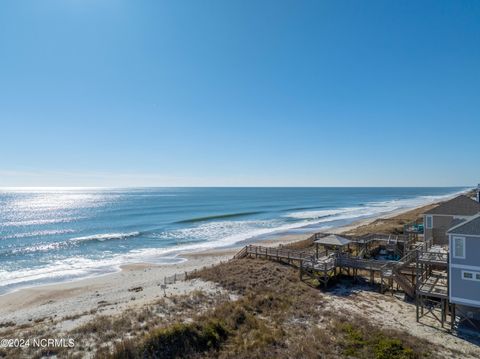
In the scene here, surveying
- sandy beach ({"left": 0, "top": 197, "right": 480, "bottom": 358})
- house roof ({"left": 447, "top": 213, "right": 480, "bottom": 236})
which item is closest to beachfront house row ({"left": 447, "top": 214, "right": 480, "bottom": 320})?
house roof ({"left": 447, "top": 213, "right": 480, "bottom": 236})

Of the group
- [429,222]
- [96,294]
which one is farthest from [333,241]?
[96,294]

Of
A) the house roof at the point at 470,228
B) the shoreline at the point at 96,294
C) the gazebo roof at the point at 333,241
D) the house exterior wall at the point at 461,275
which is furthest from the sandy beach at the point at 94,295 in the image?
the house roof at the point at 470,228

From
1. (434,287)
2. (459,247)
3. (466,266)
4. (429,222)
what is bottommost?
(434,287)

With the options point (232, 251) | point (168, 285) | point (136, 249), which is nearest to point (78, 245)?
point (136, 249)

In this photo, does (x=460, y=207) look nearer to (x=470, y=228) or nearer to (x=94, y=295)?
(x=470, y=228)

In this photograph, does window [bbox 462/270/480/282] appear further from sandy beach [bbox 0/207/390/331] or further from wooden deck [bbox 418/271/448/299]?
sandy beach [bbox 0/207/390/331]

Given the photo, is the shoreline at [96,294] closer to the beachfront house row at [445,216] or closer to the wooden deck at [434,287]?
the wooden deck at [434,287]

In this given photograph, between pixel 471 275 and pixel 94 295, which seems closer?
pixel 471 275
